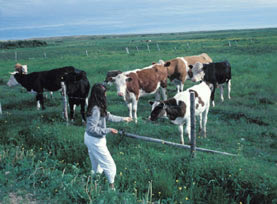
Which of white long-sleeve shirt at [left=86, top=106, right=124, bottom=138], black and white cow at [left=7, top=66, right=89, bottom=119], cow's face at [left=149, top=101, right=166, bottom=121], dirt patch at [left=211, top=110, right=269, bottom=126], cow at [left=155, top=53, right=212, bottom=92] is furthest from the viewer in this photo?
cow at [left=155, top=53, right=212, bottom=92]

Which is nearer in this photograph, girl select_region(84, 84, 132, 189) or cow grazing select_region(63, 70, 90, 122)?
girl select_region(84, 84, 132, 189)

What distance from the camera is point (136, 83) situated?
11.0 m

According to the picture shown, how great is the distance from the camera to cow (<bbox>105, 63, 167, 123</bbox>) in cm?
1030

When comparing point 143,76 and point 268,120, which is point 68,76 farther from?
point 268,120

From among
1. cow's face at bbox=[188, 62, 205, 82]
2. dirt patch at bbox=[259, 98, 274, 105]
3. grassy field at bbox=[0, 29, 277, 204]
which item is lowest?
grassy field at bbox=[0, 29, 277, 204]

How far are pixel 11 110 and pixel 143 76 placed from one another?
6122 mm

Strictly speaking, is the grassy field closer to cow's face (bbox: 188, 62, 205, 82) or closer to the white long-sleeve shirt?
the white long-sleeve shirt

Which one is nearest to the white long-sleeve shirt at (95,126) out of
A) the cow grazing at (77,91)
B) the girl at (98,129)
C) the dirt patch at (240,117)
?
the girl at (98,129)

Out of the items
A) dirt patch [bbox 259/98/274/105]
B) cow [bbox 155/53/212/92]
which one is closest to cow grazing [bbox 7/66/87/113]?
cow [bbox 155/53/212/92]

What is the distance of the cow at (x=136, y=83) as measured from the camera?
10.3 metres

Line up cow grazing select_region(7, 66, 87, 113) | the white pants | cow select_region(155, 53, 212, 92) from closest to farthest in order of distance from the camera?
the white pants → cow grazing select_region(7, 66, 87, 113) → cow select_region(155, 53, 212, 92)

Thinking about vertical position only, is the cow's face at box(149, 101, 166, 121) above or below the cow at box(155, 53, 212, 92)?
below

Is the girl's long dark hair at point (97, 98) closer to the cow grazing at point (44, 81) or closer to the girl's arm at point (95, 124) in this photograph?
the girl's arm at point (95, 124)

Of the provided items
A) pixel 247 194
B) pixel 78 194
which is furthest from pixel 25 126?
pixel 247 194
